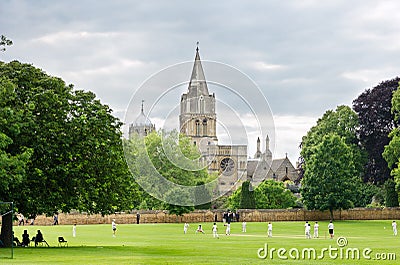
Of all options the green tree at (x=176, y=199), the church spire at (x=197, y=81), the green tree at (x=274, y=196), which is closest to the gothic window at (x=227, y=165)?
the green tree at (x=176, y=199)

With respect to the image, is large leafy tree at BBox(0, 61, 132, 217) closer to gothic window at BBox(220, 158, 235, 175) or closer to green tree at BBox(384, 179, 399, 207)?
gothic window at BBox(220, 158, 235, 175)

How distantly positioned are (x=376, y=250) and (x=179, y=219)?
4917 centimetres

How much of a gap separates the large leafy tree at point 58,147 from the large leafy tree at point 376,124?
5524 centimetres

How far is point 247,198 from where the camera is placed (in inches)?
3679

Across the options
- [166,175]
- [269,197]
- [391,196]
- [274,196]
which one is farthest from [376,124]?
→ [166,175]

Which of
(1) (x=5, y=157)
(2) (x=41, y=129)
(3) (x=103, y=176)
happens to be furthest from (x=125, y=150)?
(1) (x=5, y=157)

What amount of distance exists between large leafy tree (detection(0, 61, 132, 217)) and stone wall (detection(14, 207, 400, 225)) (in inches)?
1550

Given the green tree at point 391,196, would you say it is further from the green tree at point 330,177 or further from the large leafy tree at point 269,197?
the large leafy tree at point 269,197

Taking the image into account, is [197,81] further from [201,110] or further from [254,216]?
[254,216]

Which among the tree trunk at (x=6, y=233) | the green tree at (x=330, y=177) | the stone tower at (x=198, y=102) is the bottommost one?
the tree trunk at (x=6, y=233)

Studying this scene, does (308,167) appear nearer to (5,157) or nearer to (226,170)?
(226,170)

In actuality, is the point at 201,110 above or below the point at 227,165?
above

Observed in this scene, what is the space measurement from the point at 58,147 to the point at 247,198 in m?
53.4

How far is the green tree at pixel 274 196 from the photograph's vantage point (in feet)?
331
